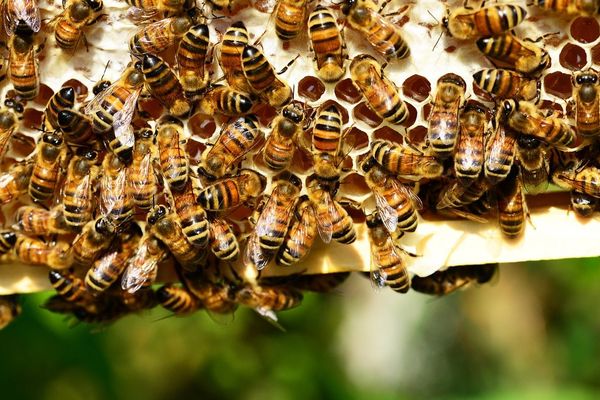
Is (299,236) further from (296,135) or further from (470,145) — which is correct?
(470,145)

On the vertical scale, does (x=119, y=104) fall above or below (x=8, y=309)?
above

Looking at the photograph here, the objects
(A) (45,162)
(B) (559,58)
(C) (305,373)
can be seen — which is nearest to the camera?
(B) (559,58)

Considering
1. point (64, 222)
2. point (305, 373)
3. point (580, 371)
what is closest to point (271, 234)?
point (64, 222)

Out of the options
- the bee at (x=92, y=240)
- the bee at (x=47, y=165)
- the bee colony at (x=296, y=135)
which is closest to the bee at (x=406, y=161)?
the bee colony at (x=296, y=135)

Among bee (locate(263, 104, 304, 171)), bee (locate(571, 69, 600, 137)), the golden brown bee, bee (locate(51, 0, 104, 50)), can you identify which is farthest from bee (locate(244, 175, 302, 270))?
bee (locate(571, 69, 600, 137))

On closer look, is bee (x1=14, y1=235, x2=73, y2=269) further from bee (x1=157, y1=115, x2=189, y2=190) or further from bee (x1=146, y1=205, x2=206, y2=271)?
bee (x1=157, y1=115, x2=189, y2=190)

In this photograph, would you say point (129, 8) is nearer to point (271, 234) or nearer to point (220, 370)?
point (271, 234)

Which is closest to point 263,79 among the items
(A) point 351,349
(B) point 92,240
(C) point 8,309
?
(B) point 92,240
